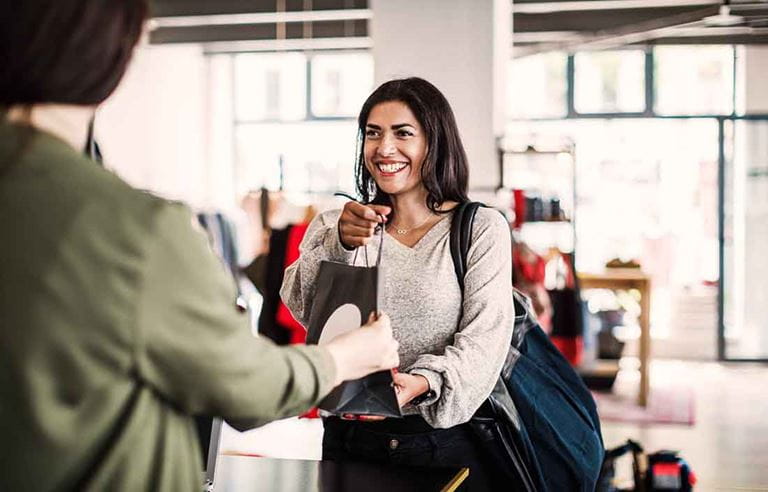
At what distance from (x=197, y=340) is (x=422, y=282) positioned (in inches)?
44.6

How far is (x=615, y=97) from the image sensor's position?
11.4 m

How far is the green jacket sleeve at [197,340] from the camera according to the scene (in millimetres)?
1123

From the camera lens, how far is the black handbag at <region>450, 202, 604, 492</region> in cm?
229

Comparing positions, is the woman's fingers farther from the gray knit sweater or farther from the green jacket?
the green jacket

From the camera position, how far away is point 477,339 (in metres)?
2.18

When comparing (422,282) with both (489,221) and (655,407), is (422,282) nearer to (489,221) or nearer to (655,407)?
(489,221)

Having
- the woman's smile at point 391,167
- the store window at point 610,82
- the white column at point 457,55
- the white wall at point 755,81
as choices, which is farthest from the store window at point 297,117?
the woman's smile at point 391,167

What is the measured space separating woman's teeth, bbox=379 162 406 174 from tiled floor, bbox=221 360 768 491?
83 cm

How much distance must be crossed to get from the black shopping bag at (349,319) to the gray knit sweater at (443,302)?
165 millimetres

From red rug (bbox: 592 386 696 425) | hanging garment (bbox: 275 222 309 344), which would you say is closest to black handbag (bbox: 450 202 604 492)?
hanging garment (bbox: 275 222 309 344)

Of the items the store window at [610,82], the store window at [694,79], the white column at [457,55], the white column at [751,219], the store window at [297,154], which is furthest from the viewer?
the store window at [297,154]

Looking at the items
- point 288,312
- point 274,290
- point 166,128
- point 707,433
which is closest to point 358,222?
point 288,312

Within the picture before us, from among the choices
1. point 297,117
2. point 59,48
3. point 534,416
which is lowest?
point 534,416

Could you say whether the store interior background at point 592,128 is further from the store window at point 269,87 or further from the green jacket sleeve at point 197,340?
the green jacket sleeve at point 197,340
